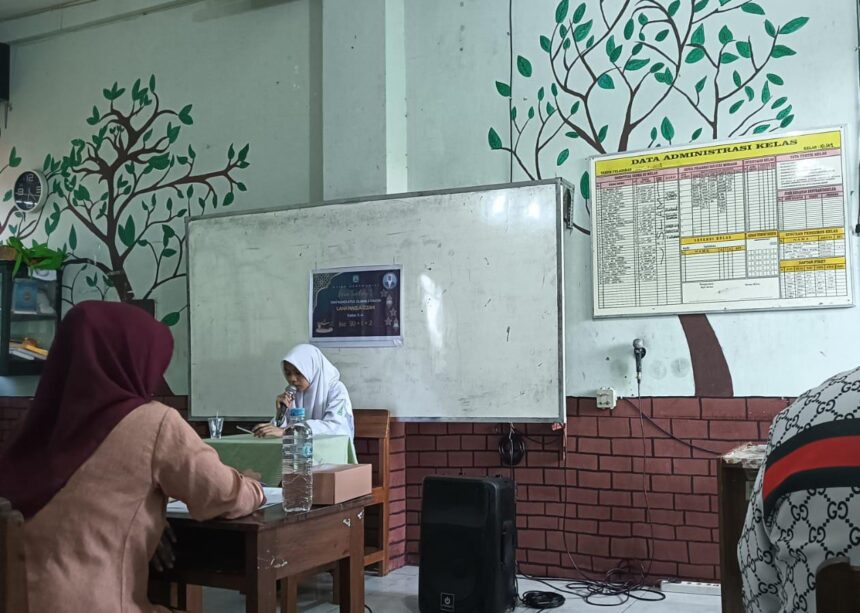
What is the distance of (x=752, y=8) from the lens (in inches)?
154

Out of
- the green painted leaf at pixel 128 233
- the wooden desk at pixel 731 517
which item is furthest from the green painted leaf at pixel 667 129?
the green painted leaf at pixel 128 233

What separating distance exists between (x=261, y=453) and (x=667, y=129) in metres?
2.50

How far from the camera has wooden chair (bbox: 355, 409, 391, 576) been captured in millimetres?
4238

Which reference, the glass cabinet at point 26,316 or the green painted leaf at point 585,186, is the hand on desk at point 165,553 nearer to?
the green painted leaf at point 585,186

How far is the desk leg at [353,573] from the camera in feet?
7.63

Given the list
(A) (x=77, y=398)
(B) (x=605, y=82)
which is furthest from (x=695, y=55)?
(A) (x=77, y=398)

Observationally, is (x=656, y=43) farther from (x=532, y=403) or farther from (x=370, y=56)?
(x=532, y=403)

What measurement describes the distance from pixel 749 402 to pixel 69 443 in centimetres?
304

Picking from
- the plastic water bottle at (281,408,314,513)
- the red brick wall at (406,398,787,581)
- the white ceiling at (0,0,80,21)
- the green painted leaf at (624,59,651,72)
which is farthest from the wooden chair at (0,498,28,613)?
the white ceiling at (0,0,80,21)

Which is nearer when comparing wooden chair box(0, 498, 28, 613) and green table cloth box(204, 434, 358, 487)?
wooden chair box(0, 498, 28, 613)

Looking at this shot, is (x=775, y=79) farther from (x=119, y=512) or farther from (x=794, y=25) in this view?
(x=119, y=512)

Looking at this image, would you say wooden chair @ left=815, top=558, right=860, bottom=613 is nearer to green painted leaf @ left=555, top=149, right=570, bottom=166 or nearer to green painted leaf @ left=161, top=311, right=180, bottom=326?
green painted leaf @ left=555, top=149, right=570, bottom=166

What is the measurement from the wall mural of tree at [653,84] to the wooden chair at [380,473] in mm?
1482

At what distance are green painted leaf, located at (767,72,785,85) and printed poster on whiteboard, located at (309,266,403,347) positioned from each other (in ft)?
6.80
